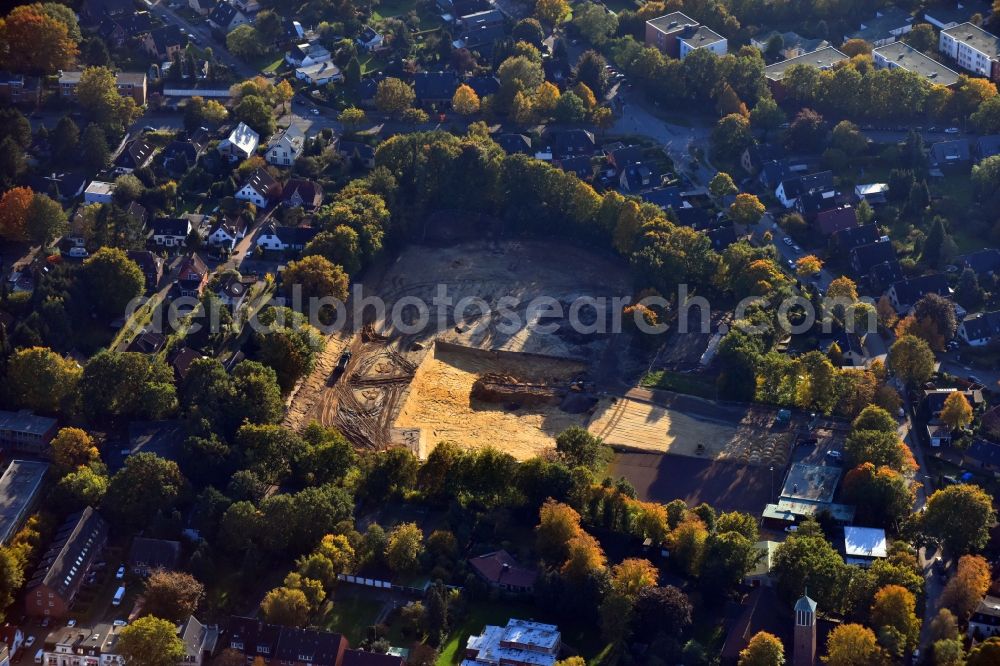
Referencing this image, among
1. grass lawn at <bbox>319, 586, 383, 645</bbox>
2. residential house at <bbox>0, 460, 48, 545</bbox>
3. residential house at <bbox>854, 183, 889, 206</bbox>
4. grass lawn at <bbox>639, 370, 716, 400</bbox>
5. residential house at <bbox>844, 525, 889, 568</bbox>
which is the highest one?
residential house at <bbox>854, 183, 889, 206</bbox>

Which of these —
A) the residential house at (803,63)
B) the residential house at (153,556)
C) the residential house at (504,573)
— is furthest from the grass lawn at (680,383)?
the residential house at (803,63)

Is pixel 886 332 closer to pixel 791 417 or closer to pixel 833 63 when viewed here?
pixel 791 417

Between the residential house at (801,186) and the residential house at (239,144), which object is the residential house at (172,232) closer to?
the residential house at (239,144)

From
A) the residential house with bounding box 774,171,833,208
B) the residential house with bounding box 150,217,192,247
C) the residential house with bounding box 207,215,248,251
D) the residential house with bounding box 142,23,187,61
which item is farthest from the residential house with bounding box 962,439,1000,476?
the residential house with bounding box 142,23,187,61

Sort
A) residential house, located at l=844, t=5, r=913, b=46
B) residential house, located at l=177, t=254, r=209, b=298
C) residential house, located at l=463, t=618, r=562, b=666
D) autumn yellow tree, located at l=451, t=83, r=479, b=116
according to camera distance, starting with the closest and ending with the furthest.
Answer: residential house, located at l=463, t=618, r=562, b=666, residential house, located at l=177, t=254, r=209, b=298, autumn yellow tree, located at l=451, t=83, r=479, b=116, residential house, located at l=844, t=5, r=913, b=46

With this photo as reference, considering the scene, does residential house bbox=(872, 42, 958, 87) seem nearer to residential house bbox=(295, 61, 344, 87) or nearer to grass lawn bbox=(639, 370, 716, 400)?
grass lawn bbox=(639, 370, 716, 400)
